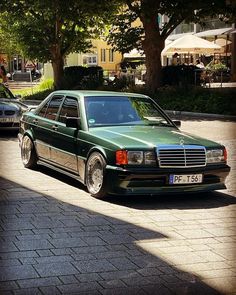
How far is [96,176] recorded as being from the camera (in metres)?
6.61

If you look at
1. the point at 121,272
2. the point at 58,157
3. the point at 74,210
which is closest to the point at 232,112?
the point at 58,157

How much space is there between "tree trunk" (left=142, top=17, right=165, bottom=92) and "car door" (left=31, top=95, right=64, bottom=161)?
1329cm

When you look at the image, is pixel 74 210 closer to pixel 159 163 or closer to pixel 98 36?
pixel 159 163

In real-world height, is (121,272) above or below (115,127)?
below

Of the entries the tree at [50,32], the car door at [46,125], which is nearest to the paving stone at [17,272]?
the car door at [46,125]

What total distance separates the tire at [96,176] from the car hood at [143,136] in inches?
9.3

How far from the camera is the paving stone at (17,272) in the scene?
3975mm

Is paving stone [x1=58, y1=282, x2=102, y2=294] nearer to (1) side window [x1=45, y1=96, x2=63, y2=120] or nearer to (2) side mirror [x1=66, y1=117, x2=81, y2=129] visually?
(2) side mirror [x1=66, y1=117, x2=81, y2=129]

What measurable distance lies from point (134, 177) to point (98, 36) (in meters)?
24.3

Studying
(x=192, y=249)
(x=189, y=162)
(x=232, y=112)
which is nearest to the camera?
(x=192, y=249)

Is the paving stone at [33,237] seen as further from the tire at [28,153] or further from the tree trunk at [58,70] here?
the tree trunk at [58,70]

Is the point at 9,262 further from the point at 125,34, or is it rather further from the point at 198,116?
the point at 125,34

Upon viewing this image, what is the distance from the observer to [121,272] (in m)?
4.11

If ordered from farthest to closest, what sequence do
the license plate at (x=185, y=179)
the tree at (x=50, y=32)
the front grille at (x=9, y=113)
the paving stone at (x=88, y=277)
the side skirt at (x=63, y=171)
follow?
1. the tree at (x=50, y=32)
2. the front grille at (x=9, y=113)
3. the side skirt at (x=63, y=171)
4. the license plate at (x=185, y=179)
5. the paving stone at (x=88, y=277)
